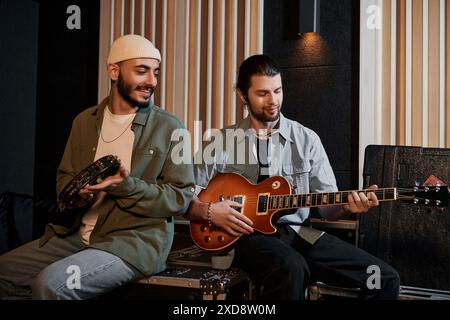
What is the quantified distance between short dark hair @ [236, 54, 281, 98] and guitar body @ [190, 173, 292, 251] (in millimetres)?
554

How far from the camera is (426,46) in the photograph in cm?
314

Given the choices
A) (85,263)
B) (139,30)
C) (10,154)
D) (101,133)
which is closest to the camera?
(85,263)

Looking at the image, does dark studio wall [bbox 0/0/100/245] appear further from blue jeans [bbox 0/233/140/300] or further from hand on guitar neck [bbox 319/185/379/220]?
hand on guitar neck [bbox 319/185/379/220]

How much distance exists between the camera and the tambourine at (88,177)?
7.61ft

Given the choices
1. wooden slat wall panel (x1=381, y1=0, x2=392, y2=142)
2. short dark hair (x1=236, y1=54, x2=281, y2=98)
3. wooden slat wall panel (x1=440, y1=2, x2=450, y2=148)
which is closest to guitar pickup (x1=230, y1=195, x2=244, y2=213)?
short dark hair (x1=236, y1=54, x2=281, y2=98)

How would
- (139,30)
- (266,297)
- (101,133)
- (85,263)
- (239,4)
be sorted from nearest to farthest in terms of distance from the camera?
1. (85,263)
2. (266,297)
3. (101,133)
4. (239,4)
5. (139,30)

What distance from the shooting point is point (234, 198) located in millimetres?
2766

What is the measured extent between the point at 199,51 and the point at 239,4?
426mm

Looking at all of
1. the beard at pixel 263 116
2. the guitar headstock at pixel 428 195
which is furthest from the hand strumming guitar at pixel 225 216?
the guitar headstock at pixel 428 195

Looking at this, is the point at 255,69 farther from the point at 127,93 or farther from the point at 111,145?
the point at 111,145

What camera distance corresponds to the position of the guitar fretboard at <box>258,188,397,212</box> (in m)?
2.42
